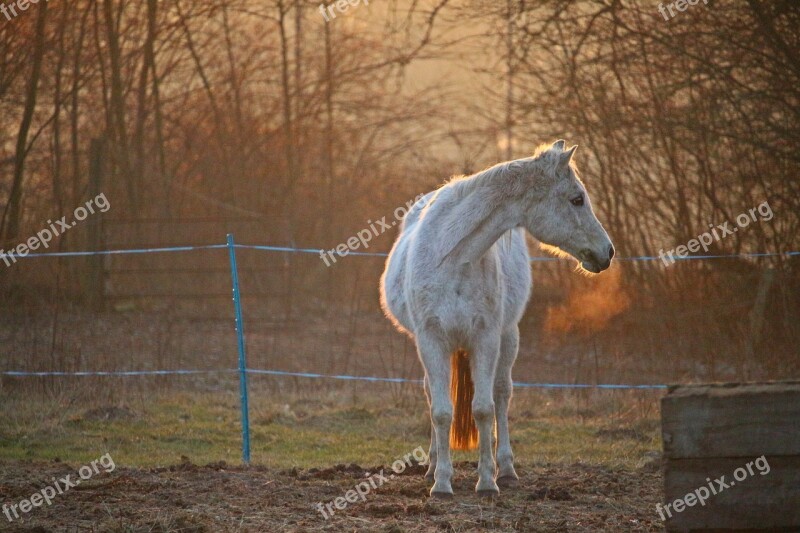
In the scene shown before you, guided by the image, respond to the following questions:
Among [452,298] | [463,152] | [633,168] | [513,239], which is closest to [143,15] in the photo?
[463,152]

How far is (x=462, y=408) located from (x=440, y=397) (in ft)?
2.55

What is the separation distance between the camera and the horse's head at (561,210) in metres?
5.62

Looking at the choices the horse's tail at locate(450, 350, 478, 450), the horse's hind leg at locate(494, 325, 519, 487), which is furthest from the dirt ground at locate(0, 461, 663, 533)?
the horse's hind leg at locate(494, 325, 519, 487)

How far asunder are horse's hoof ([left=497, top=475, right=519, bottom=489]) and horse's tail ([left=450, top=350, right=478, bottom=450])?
32cm

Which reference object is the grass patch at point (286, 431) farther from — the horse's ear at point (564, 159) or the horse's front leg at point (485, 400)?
the horse's ear at point (564, 159)

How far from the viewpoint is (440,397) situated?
5.59 m

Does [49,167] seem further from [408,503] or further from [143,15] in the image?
[408,503]

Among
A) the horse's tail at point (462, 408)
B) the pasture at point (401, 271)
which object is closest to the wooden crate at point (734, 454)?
the pasture at point (401, 271)

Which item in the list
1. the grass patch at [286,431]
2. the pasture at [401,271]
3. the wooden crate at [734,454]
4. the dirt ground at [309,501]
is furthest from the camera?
the grass patch at [286,431]

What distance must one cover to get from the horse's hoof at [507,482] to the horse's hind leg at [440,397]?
0.55 meters

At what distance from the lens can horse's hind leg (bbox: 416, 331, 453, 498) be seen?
5.55 meters

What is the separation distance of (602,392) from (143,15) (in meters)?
11.5

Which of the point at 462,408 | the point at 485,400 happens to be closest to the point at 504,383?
the point at 462,408

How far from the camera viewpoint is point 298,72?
20.5 metres
